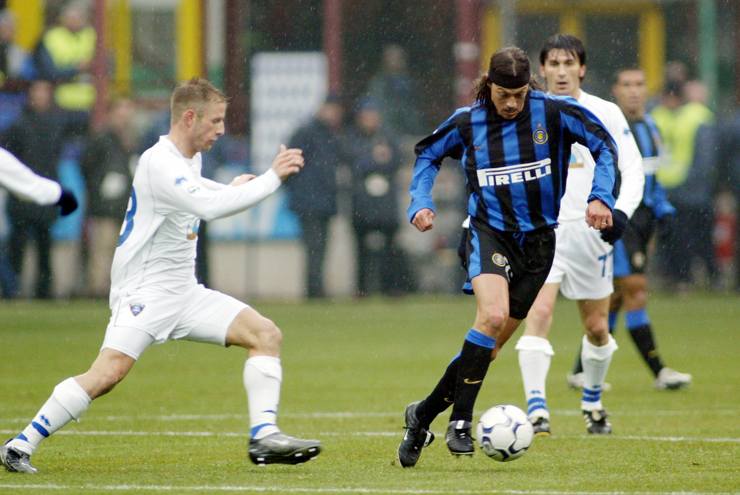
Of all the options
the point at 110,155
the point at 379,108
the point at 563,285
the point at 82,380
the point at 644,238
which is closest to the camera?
the point at 82,380

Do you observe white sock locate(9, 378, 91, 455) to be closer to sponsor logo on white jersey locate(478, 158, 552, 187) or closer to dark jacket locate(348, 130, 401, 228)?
sponsor logo on white jersey locate(478, 158, 552, 187)

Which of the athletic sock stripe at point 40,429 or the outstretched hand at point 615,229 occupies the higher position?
the outstretched hand at point 615,229

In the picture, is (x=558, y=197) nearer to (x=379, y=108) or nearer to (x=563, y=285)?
(x=563, y=285)

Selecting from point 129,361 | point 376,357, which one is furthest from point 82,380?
point 376,357

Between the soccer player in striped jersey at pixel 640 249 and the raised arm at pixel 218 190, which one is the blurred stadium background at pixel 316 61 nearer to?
the soccer player in striped jersey at pixel 640 249

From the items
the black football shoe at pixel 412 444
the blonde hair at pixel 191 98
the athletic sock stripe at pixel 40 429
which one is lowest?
the black football shoe at pixel 412 444

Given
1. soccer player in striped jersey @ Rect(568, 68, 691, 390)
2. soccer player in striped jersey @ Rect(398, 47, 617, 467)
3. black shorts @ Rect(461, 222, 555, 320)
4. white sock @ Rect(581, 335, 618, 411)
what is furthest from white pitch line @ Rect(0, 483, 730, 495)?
soccer player in striped jersey @ Rect(568, 68, 691, 390)

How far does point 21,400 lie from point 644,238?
4.68 m

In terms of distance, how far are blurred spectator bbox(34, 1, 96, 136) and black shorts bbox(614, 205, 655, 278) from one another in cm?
1051

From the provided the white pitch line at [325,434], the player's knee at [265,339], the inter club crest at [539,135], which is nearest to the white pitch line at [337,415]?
the white pitch line at [325,434]

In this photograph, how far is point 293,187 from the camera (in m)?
20.7

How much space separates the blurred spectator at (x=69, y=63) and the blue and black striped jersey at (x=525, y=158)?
43.4ft

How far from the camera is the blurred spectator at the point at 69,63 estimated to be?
67.9 ft

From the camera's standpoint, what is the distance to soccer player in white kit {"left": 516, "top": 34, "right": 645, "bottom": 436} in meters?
9.33
